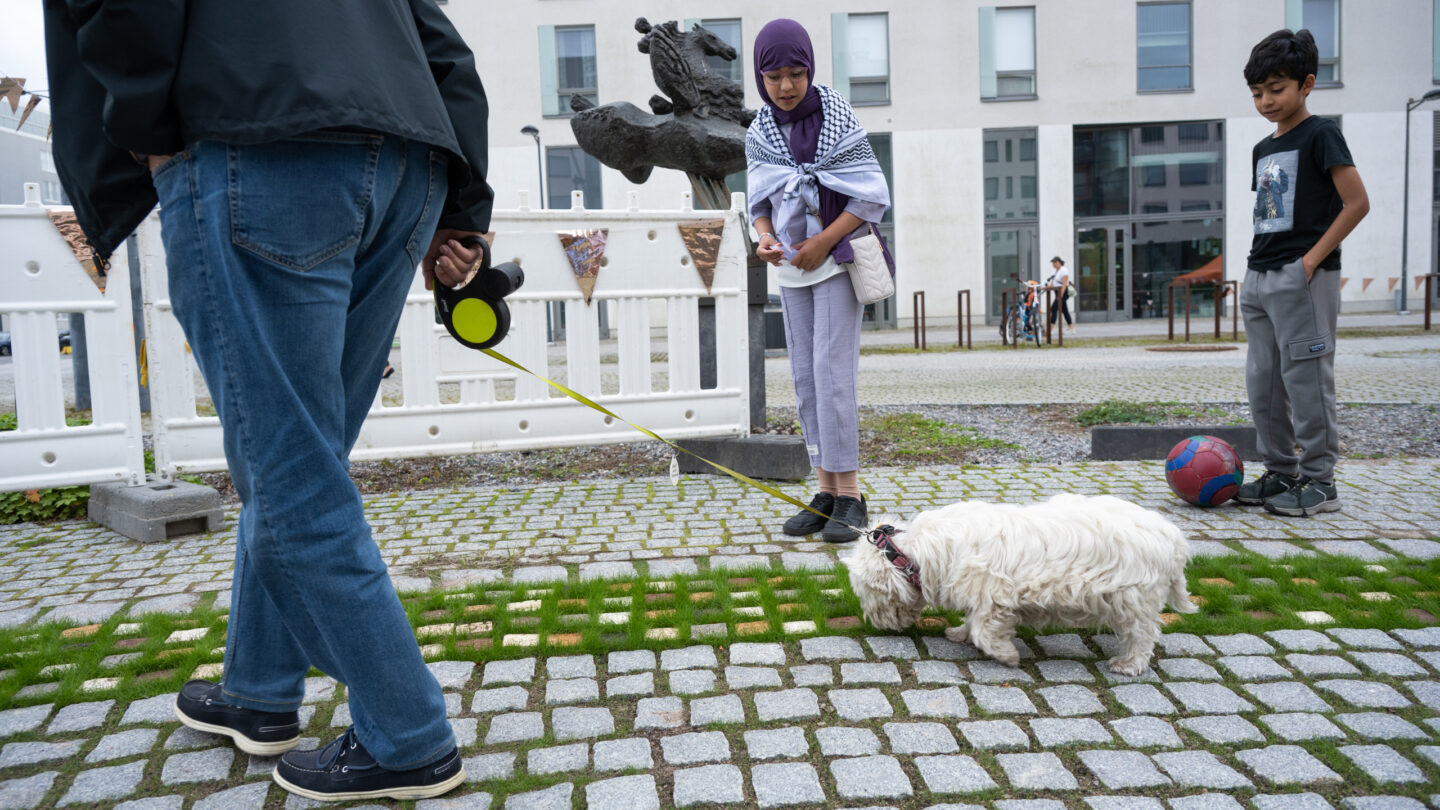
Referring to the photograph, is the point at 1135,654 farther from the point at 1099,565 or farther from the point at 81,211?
the point at 81,211

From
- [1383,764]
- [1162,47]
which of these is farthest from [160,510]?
[1162,47]

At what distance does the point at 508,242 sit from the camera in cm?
559

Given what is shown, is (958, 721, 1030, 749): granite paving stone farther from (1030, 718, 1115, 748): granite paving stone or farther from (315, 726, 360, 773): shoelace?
(315, 726, 360, 773): shoelace

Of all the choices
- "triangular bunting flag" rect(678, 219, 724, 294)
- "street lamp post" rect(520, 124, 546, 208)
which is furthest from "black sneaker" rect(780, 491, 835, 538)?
"street lamp post" rect(520, 124, 546, 208)

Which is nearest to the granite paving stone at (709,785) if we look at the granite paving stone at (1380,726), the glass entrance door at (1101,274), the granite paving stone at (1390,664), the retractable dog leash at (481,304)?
the retractable dog leash at (481,304)

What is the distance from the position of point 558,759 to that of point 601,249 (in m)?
3.94

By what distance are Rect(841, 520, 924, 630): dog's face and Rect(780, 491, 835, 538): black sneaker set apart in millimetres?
1243

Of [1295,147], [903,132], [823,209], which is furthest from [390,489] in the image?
[903,132]

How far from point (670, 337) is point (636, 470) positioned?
86 cm

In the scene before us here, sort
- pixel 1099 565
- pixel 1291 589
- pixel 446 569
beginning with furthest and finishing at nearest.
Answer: pixel 446 569 < pixel 1291 589 < pixel 1099 565

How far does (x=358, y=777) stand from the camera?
1958 millimetres

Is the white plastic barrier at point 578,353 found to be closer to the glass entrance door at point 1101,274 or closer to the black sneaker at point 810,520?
the black sneaker at point 810,520

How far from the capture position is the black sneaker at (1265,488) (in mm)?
4379

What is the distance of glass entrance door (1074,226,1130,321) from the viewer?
2903 centimetres
